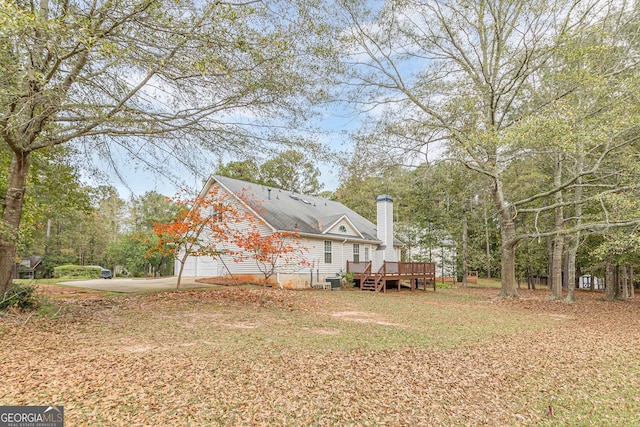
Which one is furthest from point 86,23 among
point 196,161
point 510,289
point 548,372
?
point 510,289

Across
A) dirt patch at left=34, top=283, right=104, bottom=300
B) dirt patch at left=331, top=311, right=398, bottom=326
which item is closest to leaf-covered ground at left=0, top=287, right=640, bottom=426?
dirt patch at left=331, top=311, right=398, bottom=326

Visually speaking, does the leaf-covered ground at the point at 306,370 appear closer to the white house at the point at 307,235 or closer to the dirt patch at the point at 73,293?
the dirt patch at the point at 73,293

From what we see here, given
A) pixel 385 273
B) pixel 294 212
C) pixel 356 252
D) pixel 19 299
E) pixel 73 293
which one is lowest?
pixel 73 293

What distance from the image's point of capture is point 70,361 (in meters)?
4.86

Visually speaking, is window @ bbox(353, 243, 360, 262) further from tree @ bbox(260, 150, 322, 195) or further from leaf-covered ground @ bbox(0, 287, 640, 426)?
tree @ bbox(260, 150, 322, 195)

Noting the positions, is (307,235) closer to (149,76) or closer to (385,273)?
(385,273)

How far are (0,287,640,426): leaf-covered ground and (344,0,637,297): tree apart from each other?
22.6 feet

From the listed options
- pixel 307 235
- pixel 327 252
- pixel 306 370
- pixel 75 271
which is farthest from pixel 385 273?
pixel 75 271

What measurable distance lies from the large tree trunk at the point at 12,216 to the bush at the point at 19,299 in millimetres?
153

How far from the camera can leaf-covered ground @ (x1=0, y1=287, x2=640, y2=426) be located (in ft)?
12.5

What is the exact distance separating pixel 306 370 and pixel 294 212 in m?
15.0

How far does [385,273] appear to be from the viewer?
58.4 ft

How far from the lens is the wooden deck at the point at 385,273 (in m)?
17.9

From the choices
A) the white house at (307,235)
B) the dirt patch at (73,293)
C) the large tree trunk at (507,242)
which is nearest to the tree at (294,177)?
the white house at (307,235)
